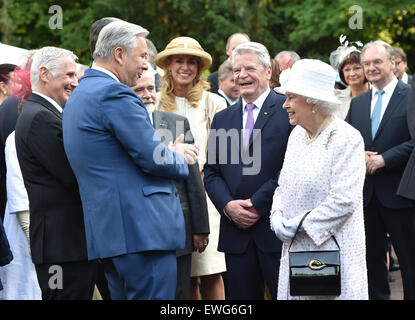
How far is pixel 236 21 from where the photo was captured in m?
16.0

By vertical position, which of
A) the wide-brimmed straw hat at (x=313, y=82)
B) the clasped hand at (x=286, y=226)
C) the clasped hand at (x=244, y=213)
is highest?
the wide-brimmed straw hat at (x=313, y=82)

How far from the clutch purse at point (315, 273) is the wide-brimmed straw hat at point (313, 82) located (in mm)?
870

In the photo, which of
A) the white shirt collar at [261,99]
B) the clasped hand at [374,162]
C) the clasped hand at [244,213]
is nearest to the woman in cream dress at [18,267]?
the clasped hand at [244,213]

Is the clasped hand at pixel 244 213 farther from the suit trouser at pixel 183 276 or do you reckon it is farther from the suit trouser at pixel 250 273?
the suit trouser at pixel 183 276

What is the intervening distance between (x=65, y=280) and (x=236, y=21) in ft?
41.3

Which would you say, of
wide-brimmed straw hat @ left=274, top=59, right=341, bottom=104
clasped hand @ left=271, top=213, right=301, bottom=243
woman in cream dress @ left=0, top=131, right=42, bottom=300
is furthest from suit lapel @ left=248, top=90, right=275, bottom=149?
woman in cream dress @ left=0, top=131, right=42, bottom=300

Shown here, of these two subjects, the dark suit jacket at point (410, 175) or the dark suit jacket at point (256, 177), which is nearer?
the dark suit jacket at point (256, 177)

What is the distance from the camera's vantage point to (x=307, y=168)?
13.2ft

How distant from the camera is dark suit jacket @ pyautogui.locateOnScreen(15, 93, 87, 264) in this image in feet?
13.5

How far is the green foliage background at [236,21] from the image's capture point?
50.7ft

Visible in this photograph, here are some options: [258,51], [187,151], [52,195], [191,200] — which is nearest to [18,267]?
[52,195]

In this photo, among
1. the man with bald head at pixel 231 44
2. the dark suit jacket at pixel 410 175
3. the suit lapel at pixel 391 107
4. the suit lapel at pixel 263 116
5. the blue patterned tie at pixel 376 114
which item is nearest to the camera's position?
the suit lapel at pixel 263 116
